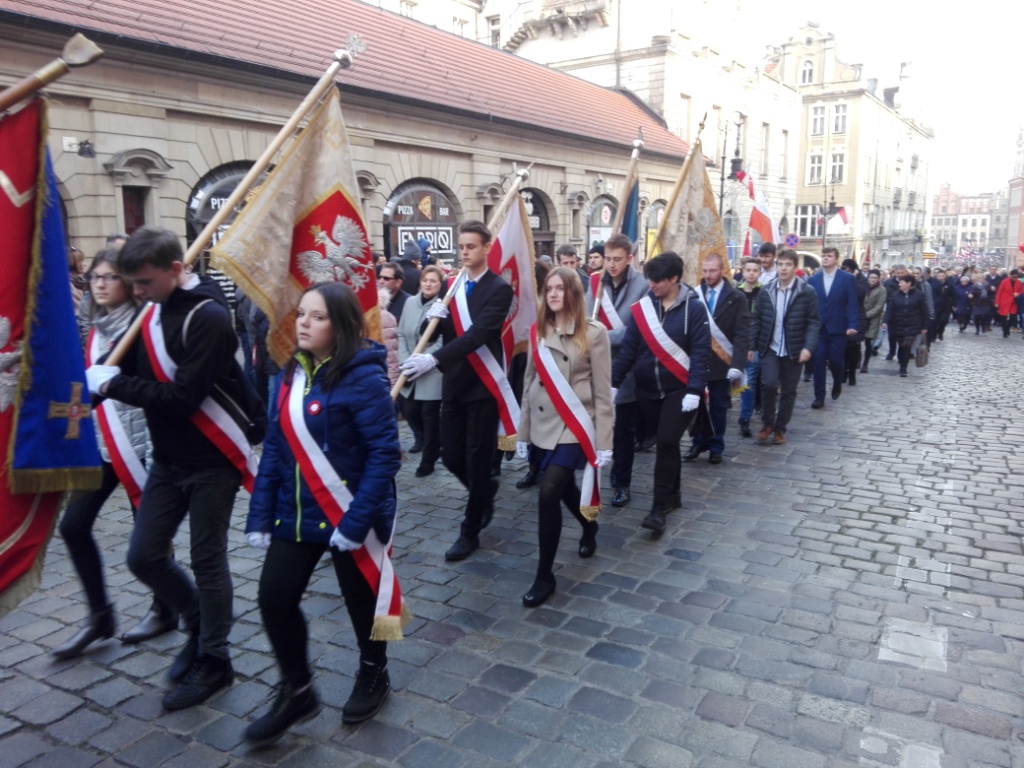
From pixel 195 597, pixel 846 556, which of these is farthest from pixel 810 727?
pixel 195 597

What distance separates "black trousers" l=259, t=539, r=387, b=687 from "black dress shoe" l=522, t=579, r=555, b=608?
1.27 meters

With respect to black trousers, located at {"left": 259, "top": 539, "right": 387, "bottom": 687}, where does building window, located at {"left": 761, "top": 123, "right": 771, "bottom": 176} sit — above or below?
above

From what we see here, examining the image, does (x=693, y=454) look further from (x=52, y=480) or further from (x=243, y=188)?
(x=52, y=480)

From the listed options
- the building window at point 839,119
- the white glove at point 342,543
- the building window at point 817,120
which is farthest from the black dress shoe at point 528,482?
the building window at point 817,120

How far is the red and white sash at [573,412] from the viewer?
4.63 metres

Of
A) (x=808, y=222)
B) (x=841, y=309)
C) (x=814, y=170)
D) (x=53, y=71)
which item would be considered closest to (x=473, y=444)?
(x=53, y=71)

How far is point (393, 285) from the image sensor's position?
27.0ft

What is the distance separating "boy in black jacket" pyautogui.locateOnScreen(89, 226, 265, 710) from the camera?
10.7ft

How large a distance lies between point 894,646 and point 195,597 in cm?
339

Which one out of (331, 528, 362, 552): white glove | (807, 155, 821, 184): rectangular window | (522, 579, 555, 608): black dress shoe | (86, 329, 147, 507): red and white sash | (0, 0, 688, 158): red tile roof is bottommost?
(522, 579, 555, 608): black dress shoe

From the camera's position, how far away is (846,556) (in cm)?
525

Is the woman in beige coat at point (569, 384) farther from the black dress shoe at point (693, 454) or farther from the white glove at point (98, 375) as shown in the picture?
the black dress shoe at point (693, 454)

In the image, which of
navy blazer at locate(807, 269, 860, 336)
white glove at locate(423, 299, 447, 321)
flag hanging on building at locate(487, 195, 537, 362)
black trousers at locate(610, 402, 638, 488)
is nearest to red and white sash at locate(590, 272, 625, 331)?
black trousers at locate(610, 402, 638, 488)

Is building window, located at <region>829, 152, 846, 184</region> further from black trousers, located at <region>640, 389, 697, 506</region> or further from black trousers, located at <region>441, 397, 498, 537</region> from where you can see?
black trousers, located at <region>441, 397, 498, 537</region>
